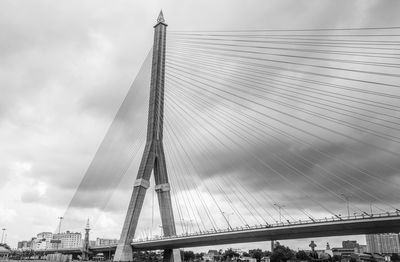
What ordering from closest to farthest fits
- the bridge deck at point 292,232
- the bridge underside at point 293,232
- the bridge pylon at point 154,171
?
the bridge deck at point 292,232
the bridge underside at point 293,232
the bridge pylon at point 154,171

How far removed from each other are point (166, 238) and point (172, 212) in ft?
14.4

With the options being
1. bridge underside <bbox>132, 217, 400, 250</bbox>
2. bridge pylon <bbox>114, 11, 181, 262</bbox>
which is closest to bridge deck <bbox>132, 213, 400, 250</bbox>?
bridge underside <bbox>132, 217, 400, 250</bbox>

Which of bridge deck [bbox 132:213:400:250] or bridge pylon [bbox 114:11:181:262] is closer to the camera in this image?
bridge deck [bbox 132:213:400:250]

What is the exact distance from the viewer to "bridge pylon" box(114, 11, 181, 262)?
186 feet

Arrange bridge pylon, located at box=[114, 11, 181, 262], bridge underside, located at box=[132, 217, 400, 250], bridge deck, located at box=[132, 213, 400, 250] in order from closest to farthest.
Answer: bridge deck, located at box=[132, 213, 400, 250] → bridge underside, located at box=[132, 217, 400, 250] → bridge pylon, located at box=[114, 11, 181, 262]

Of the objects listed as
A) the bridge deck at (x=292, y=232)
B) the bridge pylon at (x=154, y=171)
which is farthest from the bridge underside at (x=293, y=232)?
the bridge pylon at (x=154, y=171)

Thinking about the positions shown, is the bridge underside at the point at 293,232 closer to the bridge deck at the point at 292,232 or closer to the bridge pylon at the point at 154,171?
the bridge deck at the point at 292,232

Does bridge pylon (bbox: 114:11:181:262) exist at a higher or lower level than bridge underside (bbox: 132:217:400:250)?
higher

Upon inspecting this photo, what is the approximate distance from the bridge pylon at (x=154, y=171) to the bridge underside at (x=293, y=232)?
340 centimetres

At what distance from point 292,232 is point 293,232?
0.13 m

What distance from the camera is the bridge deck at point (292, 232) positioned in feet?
140

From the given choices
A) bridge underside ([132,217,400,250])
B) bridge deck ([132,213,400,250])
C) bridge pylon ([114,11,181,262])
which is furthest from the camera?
bridge pylon ([114,11,181,262])

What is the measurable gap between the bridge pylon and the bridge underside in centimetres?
340

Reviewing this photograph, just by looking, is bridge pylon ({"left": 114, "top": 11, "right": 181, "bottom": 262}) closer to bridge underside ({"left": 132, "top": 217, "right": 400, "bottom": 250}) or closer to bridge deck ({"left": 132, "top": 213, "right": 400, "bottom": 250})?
bridge deck ({"left": 132, "top": 213, "right": 400, "bottom": 250})
